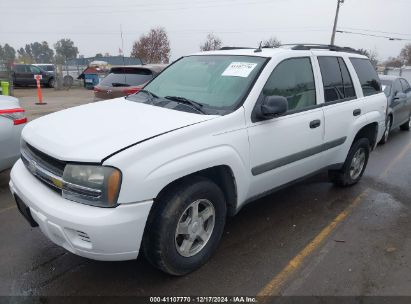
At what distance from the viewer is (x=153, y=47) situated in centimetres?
4253

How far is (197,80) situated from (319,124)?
1.39 m

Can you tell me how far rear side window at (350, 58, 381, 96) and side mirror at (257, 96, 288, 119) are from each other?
215cm

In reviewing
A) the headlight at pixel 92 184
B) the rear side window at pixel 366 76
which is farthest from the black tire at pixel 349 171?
the headlight at pixel 92 184

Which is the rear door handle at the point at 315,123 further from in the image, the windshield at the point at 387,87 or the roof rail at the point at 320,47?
the windshield at the point at 387,87

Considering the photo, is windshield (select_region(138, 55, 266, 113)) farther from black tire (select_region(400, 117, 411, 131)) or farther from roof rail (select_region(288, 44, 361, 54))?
black tire (select_region(400, 117, 411, 131))

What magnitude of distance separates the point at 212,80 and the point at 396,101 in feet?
22.4

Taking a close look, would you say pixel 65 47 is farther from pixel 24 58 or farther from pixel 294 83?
pixel 294 83

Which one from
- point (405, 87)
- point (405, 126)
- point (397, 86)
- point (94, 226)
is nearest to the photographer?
point (94, 226)

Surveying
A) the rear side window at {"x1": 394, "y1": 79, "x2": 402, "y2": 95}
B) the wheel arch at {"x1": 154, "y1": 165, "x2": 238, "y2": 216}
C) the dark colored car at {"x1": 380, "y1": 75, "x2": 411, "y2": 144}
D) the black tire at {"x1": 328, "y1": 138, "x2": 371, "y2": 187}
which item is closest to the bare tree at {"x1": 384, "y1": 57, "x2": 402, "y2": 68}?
the dark colored car at {"x1": 380, "y1": 75, "x2": 411, "y2": 144}

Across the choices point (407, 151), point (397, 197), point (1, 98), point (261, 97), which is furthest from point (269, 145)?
point (407, 151)

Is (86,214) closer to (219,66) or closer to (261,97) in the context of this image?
(261,97)

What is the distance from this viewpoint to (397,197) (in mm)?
5203

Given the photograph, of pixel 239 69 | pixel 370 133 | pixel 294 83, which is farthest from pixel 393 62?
pixel 239 69

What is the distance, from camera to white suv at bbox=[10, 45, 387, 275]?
101 inches
